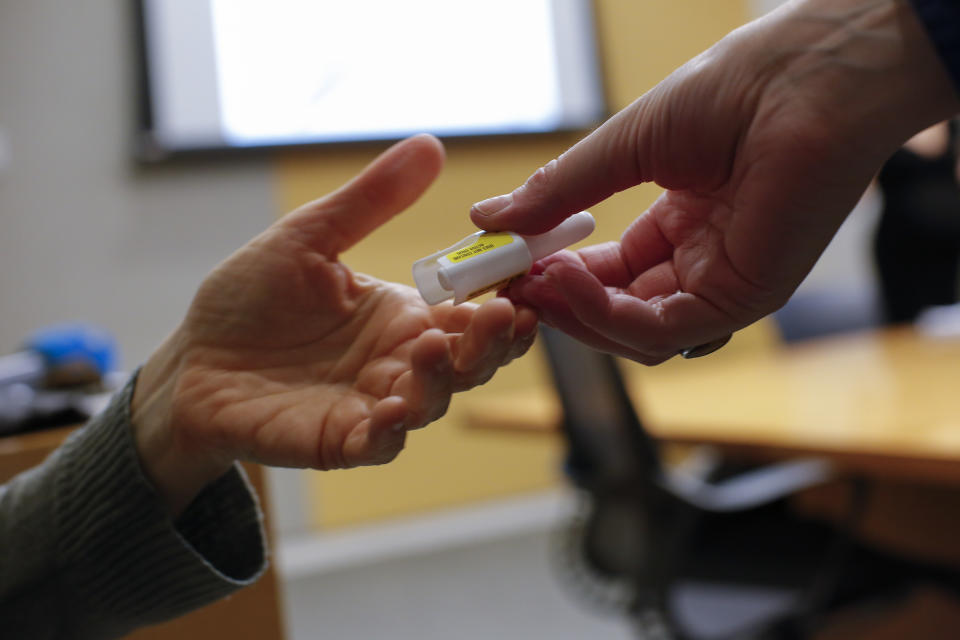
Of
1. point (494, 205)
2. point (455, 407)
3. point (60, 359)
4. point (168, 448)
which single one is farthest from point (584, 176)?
point (455, 407)

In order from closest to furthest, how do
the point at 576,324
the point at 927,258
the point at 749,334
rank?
the point at 576,324 → the point at 927,258 → the point at 749,334

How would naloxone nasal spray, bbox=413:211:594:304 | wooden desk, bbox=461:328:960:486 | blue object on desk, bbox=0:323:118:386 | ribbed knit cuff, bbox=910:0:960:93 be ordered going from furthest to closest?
wooden desk, bbox=461:328:960:486 → blue object on desk, bbox=0:323:118:386 → naloxone nasal spray, bbox=413:211:594:304 → ribbed knit cuff, bbox=910:0:960:93

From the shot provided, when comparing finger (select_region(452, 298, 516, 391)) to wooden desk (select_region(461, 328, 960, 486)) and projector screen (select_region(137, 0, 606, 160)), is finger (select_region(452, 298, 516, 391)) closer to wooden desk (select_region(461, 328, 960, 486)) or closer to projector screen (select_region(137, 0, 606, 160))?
wooden desk (select_region(461, 328, 960, 486))

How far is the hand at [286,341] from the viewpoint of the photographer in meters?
0.54

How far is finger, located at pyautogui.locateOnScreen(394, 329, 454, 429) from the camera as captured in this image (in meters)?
0.43

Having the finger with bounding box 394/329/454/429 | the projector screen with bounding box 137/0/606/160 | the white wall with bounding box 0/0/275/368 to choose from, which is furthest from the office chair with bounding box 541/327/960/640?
the white wall with bounding box 0/0/275/368

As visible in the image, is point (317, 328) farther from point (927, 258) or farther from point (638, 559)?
point (927, 258)

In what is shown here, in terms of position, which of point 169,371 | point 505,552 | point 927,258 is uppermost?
point 169,371

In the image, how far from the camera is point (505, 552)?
2.49 m

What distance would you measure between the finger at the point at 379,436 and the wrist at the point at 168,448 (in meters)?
0.14

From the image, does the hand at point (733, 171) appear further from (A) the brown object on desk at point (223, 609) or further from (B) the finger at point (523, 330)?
(A) the brown object on desk at point (223, 609)

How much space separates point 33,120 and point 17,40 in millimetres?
212

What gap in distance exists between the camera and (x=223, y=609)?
24.3 inches

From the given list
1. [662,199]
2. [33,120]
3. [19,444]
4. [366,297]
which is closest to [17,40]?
[33,120]
